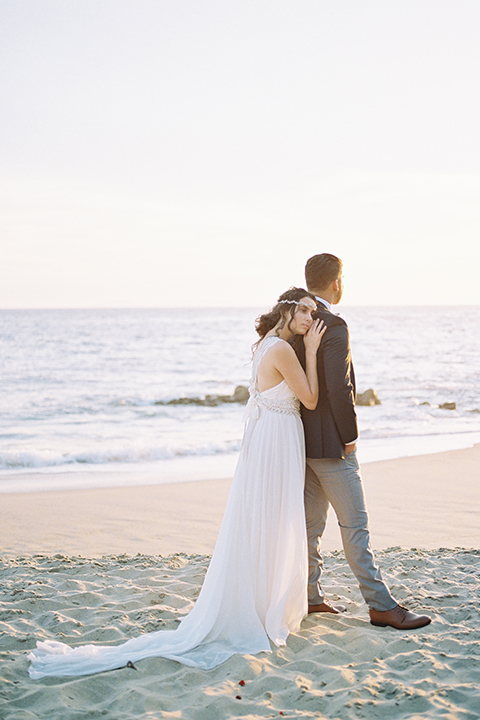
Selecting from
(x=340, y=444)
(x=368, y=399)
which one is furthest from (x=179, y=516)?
(x=368, y=399)

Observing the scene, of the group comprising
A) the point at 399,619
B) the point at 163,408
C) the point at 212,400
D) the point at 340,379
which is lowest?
the point at 163,408

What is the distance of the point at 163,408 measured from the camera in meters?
18.9

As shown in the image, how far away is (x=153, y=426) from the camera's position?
15.5m

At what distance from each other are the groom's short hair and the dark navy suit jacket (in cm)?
15

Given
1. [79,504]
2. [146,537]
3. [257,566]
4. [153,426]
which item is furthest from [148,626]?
[153,426]

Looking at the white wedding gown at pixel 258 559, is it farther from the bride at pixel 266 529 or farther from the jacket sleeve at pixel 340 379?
the jacket sleeve at pixel 340 379

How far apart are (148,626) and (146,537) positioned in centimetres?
234

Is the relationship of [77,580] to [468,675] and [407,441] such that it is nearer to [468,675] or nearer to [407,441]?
[468,675]

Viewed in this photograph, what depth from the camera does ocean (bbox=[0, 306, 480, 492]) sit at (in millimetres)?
10492

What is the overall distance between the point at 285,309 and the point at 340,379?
549 millimetres

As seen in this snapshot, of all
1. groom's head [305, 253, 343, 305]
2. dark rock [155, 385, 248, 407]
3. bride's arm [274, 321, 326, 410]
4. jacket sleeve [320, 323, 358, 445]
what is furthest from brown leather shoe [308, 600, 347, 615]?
dark rock [155, 385, 248, 407]

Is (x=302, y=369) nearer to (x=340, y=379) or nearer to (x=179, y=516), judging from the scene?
(x=340, y=379)

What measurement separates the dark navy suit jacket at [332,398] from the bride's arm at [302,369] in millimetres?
54

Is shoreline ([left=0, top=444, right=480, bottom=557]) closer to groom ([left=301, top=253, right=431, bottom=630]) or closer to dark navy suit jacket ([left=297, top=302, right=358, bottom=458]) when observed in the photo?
A: groom ([left=301, top=253, right=431, bottom=630])
